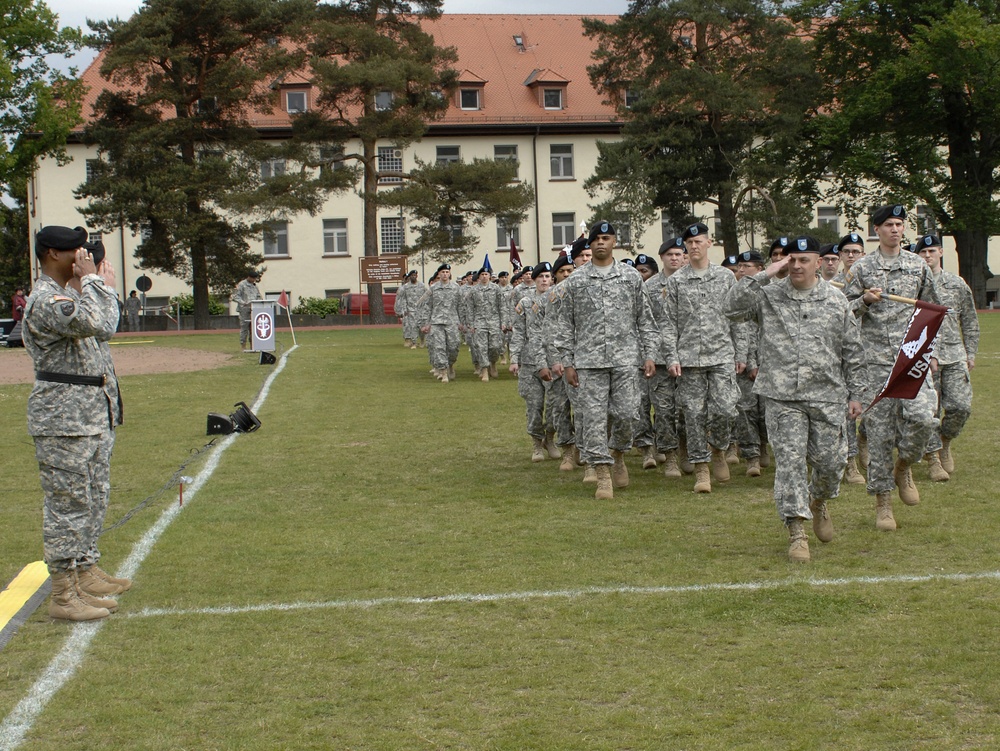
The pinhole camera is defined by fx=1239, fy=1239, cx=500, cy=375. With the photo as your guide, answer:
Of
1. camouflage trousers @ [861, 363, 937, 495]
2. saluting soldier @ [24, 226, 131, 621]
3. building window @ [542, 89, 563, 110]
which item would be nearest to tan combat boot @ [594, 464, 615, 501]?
camouflage trousers @ [861, 363, 937, 495]

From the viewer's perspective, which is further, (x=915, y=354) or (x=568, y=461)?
(x=568, y=461)

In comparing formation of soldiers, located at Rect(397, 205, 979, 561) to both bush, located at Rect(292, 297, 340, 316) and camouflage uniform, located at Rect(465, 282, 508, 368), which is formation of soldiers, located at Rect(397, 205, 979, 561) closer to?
camouflage uniform, located at Rect(465, 282, 508, 368)

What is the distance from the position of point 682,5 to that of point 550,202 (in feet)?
64.2

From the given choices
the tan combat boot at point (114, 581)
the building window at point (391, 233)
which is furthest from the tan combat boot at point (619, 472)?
the building window at point (391, 233)

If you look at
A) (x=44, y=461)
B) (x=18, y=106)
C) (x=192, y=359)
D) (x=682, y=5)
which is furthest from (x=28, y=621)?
(x=18, y=106)

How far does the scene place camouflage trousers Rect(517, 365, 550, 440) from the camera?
12703 millimetres

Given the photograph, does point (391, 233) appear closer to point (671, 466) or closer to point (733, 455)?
point (733, 455)

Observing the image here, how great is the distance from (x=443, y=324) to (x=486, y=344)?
869 millimetres

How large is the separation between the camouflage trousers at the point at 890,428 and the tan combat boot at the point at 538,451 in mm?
4346

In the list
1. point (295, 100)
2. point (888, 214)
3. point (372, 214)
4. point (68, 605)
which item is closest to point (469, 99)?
point (295, 100)

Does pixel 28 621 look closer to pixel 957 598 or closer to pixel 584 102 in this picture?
pixel 957 598

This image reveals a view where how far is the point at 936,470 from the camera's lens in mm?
10438

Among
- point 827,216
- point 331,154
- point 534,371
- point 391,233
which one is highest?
point 331,154

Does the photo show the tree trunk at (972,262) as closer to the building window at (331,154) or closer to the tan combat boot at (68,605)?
the building window at (331,154)
